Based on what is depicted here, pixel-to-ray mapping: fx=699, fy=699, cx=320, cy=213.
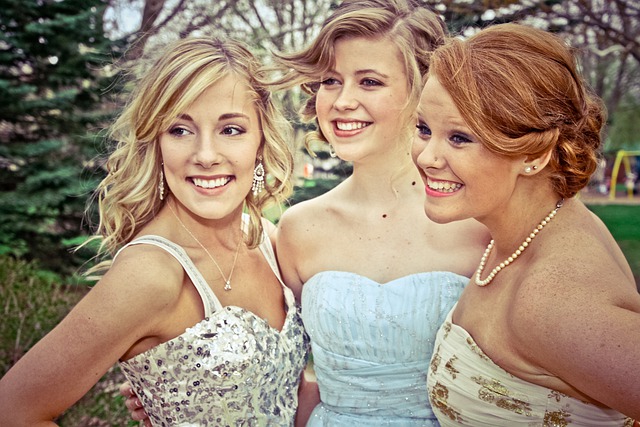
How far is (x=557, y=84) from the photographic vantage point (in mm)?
1969

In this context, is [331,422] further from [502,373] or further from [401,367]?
[502,373]

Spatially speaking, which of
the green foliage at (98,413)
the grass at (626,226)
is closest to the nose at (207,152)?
the green foliage at (98,413)

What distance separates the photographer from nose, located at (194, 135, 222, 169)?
2.54 meters

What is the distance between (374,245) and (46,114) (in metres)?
6.18

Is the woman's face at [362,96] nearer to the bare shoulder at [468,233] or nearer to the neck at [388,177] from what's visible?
the neck at [388,177]

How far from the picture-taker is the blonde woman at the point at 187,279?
90.0 inches

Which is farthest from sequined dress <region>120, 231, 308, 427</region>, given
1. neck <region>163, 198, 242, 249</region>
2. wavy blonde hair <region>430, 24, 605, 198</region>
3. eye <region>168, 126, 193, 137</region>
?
wavy blonde hair <region>430, 24, 605, 198</region>

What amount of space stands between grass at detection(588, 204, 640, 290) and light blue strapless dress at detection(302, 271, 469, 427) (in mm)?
7513

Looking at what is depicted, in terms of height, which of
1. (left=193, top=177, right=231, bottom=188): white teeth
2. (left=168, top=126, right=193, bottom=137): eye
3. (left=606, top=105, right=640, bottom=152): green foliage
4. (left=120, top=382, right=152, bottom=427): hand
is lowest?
(left=606, top=105, right=640, bottom=152): green foliage

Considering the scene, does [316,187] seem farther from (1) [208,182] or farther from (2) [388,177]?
(1) [208,182]

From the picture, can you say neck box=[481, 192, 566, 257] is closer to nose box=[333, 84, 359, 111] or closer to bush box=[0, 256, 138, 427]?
nose box=[333, 84, 359, 111]

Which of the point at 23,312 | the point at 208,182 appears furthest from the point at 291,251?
the point at 23,312

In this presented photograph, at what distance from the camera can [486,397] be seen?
6.95 feet

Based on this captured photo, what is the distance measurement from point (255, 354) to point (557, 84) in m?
1.40
